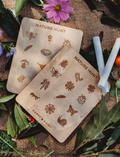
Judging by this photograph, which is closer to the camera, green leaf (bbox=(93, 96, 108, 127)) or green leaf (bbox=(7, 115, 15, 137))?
green leaf (bbox=(93, 96, 108, 127))

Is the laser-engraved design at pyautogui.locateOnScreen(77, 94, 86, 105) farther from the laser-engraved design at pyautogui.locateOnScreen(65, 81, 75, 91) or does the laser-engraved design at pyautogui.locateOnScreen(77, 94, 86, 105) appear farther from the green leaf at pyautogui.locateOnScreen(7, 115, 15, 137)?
the green leaf at pyautogui.locateOnScreen(7, 115, 15, 137)

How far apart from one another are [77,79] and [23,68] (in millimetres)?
186

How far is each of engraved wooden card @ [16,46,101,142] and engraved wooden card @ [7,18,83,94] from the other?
3cm

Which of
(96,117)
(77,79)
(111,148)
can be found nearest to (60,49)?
(77,79)

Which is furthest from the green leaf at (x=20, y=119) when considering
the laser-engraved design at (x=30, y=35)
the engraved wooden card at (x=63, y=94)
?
the laser-engraved design at (x=30, y=35)

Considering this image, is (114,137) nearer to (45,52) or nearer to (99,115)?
(99,115)

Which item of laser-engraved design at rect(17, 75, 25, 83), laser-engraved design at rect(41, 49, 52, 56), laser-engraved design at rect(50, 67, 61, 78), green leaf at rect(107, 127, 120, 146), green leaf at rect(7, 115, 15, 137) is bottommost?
green leaf at rect(107, 127, 120, 146)

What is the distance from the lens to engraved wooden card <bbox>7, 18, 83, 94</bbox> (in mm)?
478

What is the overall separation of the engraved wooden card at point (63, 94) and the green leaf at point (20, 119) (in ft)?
0.09

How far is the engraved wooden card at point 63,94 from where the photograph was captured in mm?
469

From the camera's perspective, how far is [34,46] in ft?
1.58

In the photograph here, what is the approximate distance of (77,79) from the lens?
474 mm

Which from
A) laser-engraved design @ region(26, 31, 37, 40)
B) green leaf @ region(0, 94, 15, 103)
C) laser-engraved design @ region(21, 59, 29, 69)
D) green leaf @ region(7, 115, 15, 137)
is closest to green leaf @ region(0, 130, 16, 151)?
green leaf @ region(7, 115, 15, 137)

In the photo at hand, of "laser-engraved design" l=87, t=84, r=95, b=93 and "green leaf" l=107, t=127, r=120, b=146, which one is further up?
"laser-engraved design" l=87, t=84, r=95, b=93
